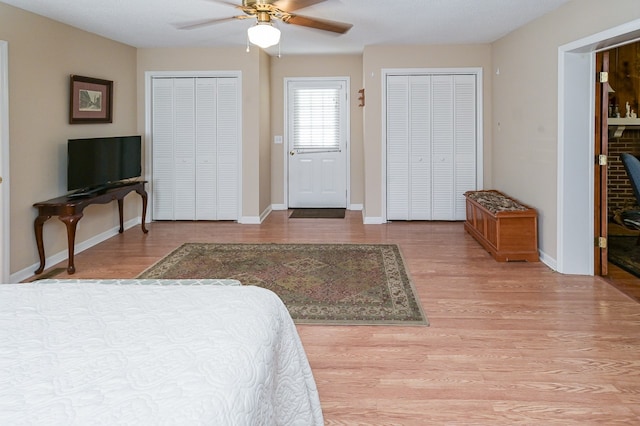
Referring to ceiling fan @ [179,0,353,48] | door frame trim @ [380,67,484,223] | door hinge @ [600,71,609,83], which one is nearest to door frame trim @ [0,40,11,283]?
ceiling fan @ [179,0,353,48]

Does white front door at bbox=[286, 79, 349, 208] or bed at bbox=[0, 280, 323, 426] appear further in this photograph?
white front door at bbox=[286, 79, 349, 208]

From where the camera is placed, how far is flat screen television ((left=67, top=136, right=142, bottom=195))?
499cm

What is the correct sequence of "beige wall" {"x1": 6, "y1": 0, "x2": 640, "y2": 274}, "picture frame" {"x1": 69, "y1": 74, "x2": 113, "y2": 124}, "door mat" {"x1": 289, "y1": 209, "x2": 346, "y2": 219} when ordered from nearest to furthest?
"beige wall" {"x1": 6, "y1": 0, "x2": 640, "y2": 274}
"picture frame" {"x1": 69, "y1": 74, "x2": 113, "y2": 124}
"door mat" {"x1": 289, "y1": 209, "x2": 346, "y2": 219}

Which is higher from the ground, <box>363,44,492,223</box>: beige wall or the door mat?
<box>363,44,492,223</box>: beige wall

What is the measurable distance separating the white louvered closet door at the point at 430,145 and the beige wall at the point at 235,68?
5.73 feet

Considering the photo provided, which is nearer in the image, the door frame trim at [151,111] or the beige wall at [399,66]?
the beige wall at [399,66]

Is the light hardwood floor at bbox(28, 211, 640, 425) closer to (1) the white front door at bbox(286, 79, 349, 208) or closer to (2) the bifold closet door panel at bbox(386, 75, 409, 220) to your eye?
(2) the bifold closet door panel at bbox(386, 75, 409, 220)

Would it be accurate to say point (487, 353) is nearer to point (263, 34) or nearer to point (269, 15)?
point (263, 34)

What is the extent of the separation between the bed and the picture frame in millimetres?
3900

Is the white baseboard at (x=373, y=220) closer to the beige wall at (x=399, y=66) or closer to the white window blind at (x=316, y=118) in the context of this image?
the beige wall at (x=399, y=66)

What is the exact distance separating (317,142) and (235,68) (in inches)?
76.0

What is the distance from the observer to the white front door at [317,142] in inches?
326

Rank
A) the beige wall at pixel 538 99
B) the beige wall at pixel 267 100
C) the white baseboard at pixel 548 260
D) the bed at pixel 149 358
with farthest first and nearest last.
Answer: the white baseboard at pixel 548 260 < the beige wall at pixel 267 100 < the beige wall at pixel 538 99 < the bed at pixel 149 358

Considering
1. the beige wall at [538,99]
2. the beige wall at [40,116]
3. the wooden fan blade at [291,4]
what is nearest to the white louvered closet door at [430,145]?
the beige wall at [538,99]
